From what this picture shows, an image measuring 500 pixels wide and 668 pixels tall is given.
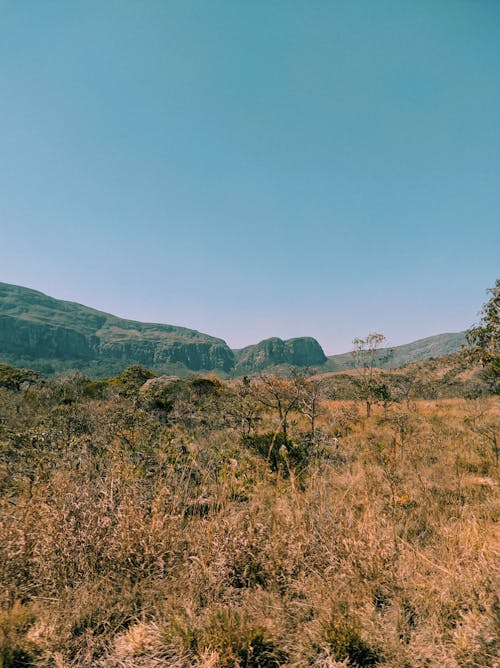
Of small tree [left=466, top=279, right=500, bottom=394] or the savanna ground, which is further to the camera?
small tree [left=466, top=279, right=500, bottom=394]

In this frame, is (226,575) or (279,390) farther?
(279,390)

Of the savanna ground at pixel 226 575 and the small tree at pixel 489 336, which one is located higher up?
the small tree at pixel 489 336

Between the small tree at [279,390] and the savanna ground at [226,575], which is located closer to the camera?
the savanna ground at [226,575]

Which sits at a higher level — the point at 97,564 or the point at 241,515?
the point at 241,515

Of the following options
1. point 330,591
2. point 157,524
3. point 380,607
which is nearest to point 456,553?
point 380,607

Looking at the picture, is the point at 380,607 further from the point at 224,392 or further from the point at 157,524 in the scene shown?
the point at 224,392

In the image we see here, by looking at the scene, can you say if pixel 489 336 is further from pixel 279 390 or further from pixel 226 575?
pixel 226 575

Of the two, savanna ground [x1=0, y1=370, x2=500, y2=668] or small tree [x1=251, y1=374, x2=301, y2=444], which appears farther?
small tree [x1=251, y1=374, x2=301, y2=444]

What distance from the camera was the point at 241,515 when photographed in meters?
3.84

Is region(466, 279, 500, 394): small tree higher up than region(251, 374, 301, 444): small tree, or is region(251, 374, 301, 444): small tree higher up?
region(466, 279, 500, 394): small tree

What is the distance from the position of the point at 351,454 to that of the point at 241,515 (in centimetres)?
539

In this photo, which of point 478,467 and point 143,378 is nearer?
point 478,467

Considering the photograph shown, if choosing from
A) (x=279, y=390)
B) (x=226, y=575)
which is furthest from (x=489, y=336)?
(x=226, y=575)

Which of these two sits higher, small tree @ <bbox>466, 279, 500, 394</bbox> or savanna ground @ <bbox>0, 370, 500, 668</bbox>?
small tree @ <bbox>466, 279, 500, 394</bbox>
